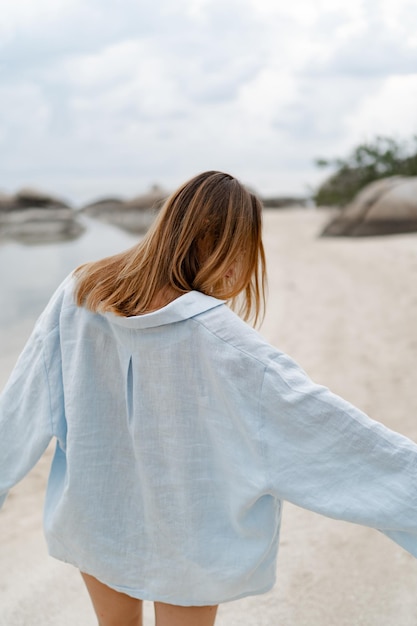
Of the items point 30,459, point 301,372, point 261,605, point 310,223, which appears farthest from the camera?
point 310,223

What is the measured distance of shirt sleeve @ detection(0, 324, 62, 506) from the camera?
156 centimetres

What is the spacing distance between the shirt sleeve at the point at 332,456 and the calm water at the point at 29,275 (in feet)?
18.2

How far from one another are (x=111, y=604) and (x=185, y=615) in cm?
21

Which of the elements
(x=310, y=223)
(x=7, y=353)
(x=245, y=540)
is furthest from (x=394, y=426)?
(x=310, y=223)

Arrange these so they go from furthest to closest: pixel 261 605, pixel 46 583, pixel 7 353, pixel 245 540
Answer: pixel 7 353, pixel 46 583, pixel 261 605, pixel 245 540

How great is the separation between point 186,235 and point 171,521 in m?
0.58

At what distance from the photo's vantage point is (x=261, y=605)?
242cm

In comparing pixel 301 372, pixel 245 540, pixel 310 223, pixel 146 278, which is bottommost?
pixel 310 223

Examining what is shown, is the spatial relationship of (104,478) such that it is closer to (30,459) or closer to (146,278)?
(30,459)

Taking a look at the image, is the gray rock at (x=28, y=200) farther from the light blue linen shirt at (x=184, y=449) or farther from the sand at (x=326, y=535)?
the light blue linen shirt at (x=184, y=449)

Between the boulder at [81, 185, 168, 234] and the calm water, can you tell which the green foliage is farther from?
the boulder at [81, 185, 168, 234]

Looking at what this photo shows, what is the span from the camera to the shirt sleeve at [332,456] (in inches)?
51.4

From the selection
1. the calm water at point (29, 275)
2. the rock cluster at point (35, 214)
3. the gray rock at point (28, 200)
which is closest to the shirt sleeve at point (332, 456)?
the calm water at point (29, 275)

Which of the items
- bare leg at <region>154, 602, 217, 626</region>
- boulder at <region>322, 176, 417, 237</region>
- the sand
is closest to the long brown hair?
bare leg at <region>154, 602, 217, 626</region>
